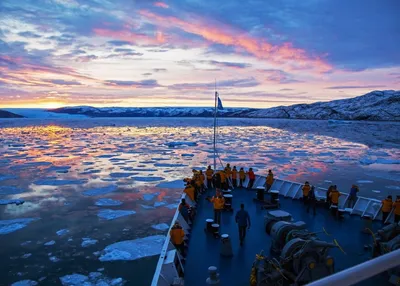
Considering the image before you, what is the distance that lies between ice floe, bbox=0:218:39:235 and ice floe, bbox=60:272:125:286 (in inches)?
182

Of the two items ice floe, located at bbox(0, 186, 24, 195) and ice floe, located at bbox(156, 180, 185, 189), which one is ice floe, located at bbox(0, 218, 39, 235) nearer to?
ice floe, located at bbox(0, 186, 24, 195)

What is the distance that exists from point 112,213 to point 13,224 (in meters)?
3.65

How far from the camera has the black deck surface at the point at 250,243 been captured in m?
6.54

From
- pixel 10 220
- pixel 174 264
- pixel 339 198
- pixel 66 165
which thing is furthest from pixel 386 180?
pixel 66 165

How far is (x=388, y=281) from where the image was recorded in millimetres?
5742

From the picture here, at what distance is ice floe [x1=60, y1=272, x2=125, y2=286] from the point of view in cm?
816

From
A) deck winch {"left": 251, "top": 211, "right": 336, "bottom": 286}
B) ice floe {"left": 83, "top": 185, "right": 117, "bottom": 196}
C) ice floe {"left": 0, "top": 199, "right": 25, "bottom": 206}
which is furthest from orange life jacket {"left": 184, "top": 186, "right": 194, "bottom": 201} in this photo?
ice floe {"left": 0, "top": 199, "right": 25, "bottom": 206}

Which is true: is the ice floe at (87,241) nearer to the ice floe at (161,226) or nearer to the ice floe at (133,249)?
the ice floe at (133,249)

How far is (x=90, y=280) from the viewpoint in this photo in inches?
327

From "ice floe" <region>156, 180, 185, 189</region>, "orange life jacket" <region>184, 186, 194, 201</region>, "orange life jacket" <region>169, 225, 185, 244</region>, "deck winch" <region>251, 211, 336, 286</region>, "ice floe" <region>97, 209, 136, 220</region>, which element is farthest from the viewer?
"ice floe" <region>156, 180, 185, 189</region>

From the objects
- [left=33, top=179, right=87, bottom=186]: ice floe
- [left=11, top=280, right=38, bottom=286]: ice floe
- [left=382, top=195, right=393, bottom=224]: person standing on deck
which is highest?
[left=382, top=195, right=393, bottom=224]: person standing on deck

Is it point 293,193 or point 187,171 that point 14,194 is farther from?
point 293,193

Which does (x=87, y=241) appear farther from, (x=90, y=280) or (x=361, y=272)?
(x=361, y=272)

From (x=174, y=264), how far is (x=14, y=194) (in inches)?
557
